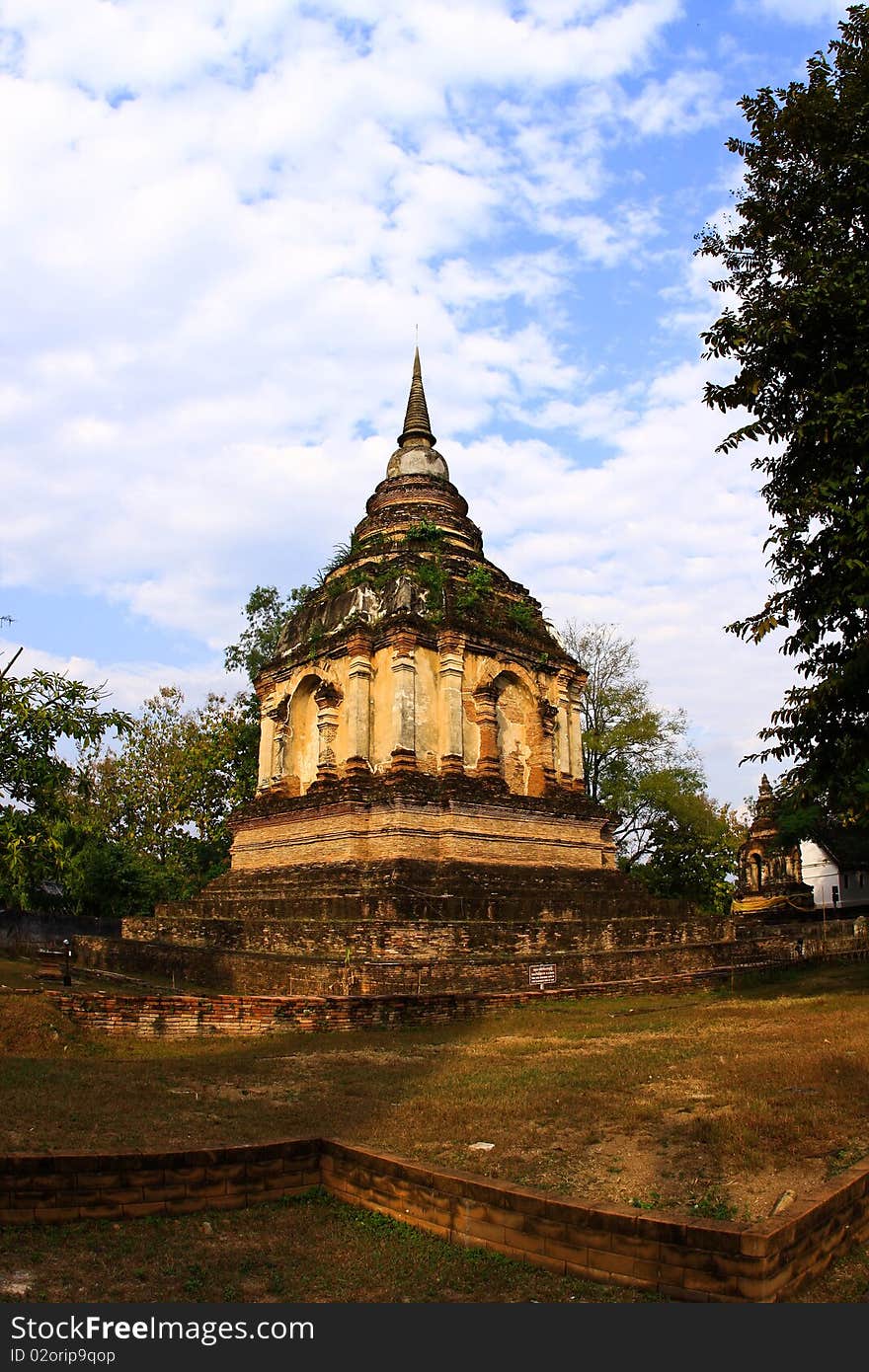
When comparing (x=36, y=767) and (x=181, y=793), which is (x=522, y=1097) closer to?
(x=36, y=767)

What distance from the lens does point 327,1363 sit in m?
3.62

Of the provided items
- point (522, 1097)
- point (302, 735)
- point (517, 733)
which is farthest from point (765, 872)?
point (522, 1097)

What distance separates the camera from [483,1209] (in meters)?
4.78

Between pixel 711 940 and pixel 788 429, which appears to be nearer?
pixel 788 429

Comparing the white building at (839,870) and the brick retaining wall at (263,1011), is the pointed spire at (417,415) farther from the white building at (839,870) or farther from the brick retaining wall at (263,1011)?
the white building at (839,870)

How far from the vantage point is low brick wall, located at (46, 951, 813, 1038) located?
455 inches

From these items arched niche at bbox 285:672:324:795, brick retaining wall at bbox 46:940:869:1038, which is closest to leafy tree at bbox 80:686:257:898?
arched niche at bbox 285:672:324:795

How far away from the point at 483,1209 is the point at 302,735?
786 inches

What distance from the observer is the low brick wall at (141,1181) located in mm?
5121

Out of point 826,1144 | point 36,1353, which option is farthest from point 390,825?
point 36,1353

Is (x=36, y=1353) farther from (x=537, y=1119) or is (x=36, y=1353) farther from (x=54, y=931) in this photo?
(x=54, y=931)

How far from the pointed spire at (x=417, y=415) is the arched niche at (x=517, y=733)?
30.2 ft

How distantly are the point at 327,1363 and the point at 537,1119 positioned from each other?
→ 12.2 feet

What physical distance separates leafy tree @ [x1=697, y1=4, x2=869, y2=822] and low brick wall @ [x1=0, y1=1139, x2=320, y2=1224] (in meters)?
9.74
